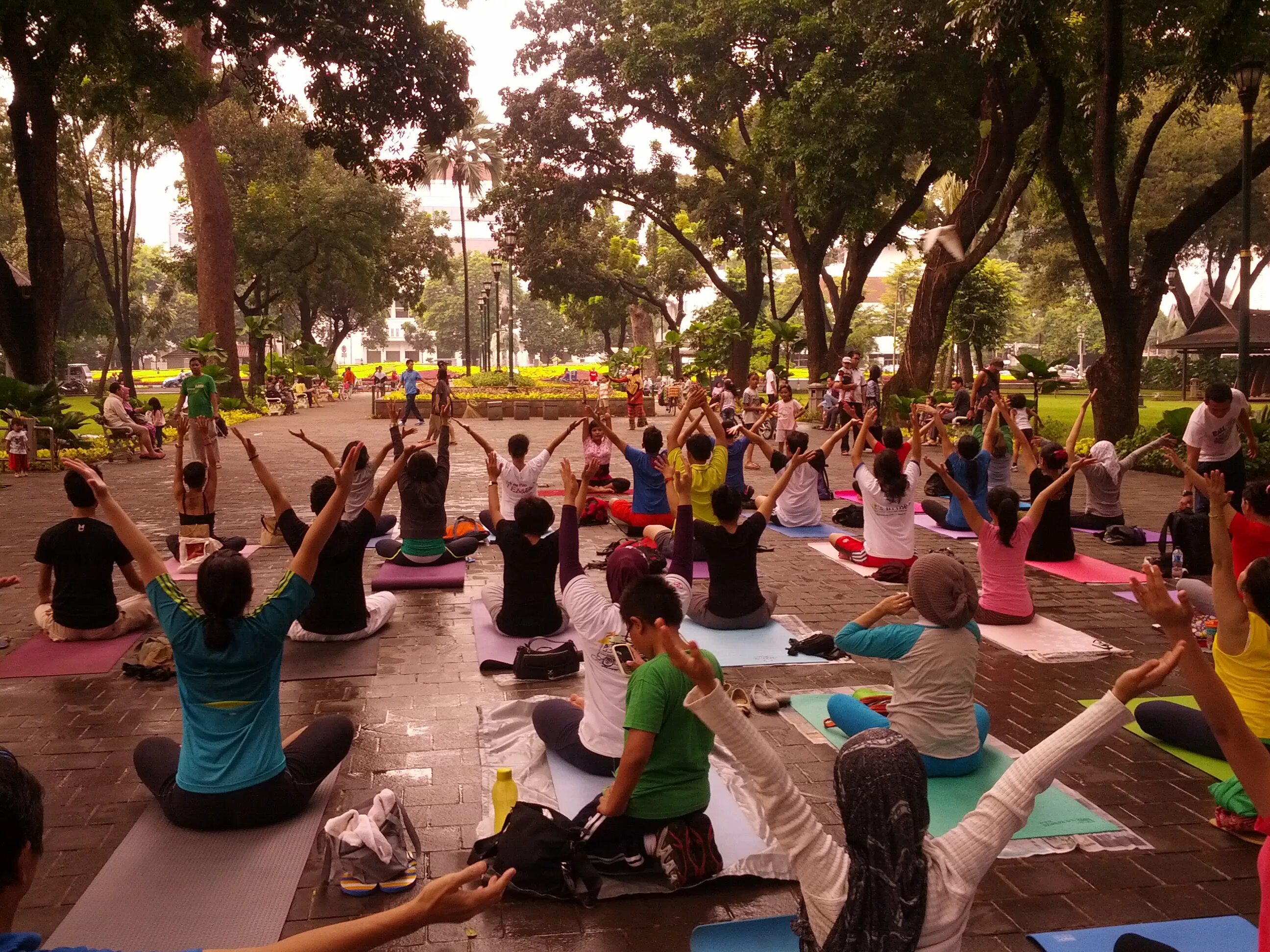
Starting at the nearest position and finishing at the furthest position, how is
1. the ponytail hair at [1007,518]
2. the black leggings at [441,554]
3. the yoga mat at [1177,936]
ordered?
the yoga mat at [1177,936] → the ponytail hair at [1007,518] → the black leggings at [441,554]

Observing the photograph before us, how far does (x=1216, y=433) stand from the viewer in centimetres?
962

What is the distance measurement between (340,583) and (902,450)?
5.77 meters

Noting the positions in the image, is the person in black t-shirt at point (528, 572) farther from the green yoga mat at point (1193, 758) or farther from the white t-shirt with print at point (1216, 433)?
the white t-shirt with print at point (1216, 433)

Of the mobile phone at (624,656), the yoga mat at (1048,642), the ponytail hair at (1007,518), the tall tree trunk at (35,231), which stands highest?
the tall tree trunk at (35,231)

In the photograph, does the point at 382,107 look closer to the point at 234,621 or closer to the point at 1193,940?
the point at 234,621

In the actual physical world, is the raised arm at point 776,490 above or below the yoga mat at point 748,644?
above

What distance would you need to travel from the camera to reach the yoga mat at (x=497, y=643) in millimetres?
6426

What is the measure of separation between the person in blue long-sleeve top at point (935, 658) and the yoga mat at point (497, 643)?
2.21m

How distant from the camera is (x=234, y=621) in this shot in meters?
4.01

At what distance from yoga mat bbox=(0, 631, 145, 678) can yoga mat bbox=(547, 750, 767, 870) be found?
3.39 meters

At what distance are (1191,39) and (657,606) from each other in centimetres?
1510

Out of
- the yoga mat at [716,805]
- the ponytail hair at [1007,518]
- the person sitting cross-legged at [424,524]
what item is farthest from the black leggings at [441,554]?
the ponytail hair at [1007,518]

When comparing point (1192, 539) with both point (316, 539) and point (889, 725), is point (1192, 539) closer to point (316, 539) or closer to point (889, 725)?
point (889, 725)

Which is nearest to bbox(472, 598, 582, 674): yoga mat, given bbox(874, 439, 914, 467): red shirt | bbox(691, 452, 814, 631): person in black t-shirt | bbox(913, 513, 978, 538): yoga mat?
bbox(691, 452, 814, 631): person in black t-shirt
